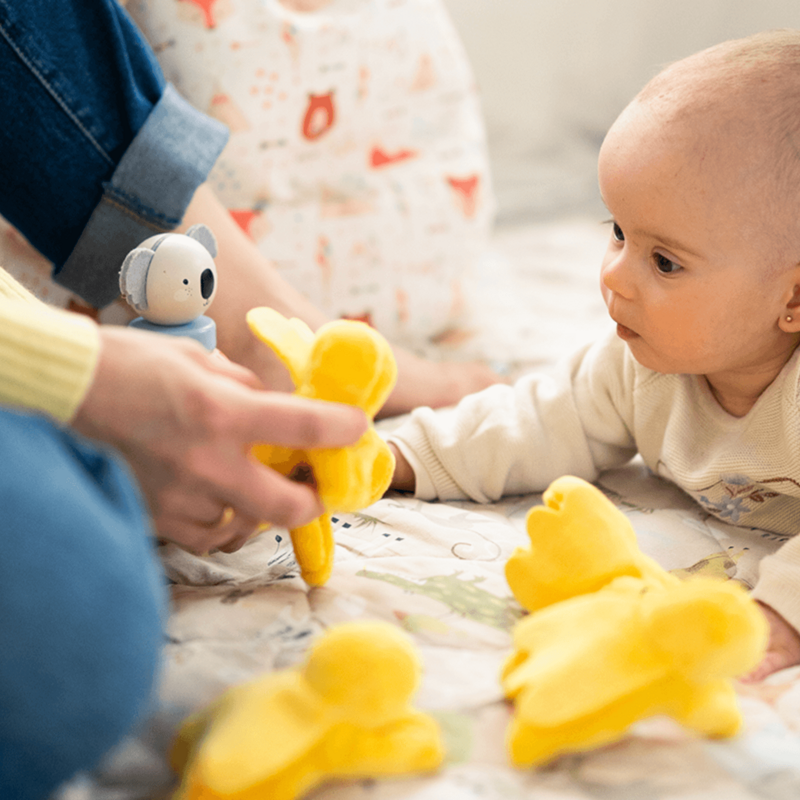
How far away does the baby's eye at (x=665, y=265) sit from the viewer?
727 mm


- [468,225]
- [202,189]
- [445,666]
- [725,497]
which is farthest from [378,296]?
[445,666]

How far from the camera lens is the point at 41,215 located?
0.86 meters

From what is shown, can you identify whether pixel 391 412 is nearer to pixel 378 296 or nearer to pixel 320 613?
pixel 378 296

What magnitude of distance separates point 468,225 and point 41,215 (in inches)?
24.5

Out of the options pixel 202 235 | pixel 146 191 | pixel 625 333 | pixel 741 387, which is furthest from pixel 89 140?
pixel 741 387

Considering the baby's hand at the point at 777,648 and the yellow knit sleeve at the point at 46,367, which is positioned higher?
the yellow knit sleeve at the point at 46,367

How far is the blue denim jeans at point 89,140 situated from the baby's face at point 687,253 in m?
0.44

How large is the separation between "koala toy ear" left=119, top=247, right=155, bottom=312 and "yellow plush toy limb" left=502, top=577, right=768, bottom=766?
0.41 meters

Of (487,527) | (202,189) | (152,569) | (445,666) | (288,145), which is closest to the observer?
(152,569)

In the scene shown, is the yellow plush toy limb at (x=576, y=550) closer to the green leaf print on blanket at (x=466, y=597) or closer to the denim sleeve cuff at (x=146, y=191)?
the green leaf print on blanket at (x=466, y=597)

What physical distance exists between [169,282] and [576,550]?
0.37 metres

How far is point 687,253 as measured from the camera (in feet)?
2.33

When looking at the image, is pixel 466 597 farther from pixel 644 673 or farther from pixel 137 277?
pixel 137 277

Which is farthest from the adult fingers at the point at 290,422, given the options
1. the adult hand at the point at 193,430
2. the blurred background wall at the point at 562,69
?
the blurred background wall at the point at 562,69
